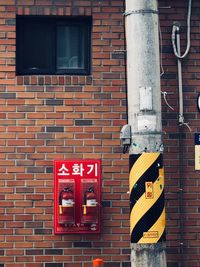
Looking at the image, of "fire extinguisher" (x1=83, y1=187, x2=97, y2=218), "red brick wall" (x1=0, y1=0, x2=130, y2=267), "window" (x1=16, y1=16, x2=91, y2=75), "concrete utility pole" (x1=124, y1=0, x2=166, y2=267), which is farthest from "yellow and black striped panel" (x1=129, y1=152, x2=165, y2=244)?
"window" (x1=16, y1=16, x2=91, y2=75)

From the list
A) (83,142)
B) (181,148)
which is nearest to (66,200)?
(83,142)

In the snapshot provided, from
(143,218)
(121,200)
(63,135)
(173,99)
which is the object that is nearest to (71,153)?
(63,135)

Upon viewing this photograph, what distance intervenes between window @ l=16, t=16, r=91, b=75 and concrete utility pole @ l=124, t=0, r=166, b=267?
2227 millimetres

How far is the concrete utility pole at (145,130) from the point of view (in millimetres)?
5348

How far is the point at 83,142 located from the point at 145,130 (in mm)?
2149

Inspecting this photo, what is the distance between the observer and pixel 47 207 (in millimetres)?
7312

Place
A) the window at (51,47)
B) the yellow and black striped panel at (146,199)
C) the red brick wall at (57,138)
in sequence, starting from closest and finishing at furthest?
the yellow and black striped panel at (146,199)
the red brick wall at (57,138)
the window at (51,47)

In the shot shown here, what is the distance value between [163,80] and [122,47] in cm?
61

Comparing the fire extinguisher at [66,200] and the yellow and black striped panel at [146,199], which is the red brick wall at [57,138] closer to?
the fire extinguisher at [66,200]

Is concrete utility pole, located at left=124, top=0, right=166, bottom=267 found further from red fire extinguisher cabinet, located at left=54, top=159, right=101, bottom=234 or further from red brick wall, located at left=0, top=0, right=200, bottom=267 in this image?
red brick wall, located at left=0, top=0, right=200, bottom=267

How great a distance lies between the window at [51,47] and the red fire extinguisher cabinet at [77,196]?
1.12 meters

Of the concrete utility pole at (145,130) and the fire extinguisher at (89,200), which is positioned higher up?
the concrete utility pole at (145,130)

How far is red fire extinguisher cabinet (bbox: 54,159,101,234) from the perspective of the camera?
715 cm

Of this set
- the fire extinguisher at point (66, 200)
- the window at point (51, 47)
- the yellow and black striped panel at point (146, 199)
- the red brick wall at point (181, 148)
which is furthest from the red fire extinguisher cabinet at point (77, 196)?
the yellow and black striped panel at point (146, 199)
